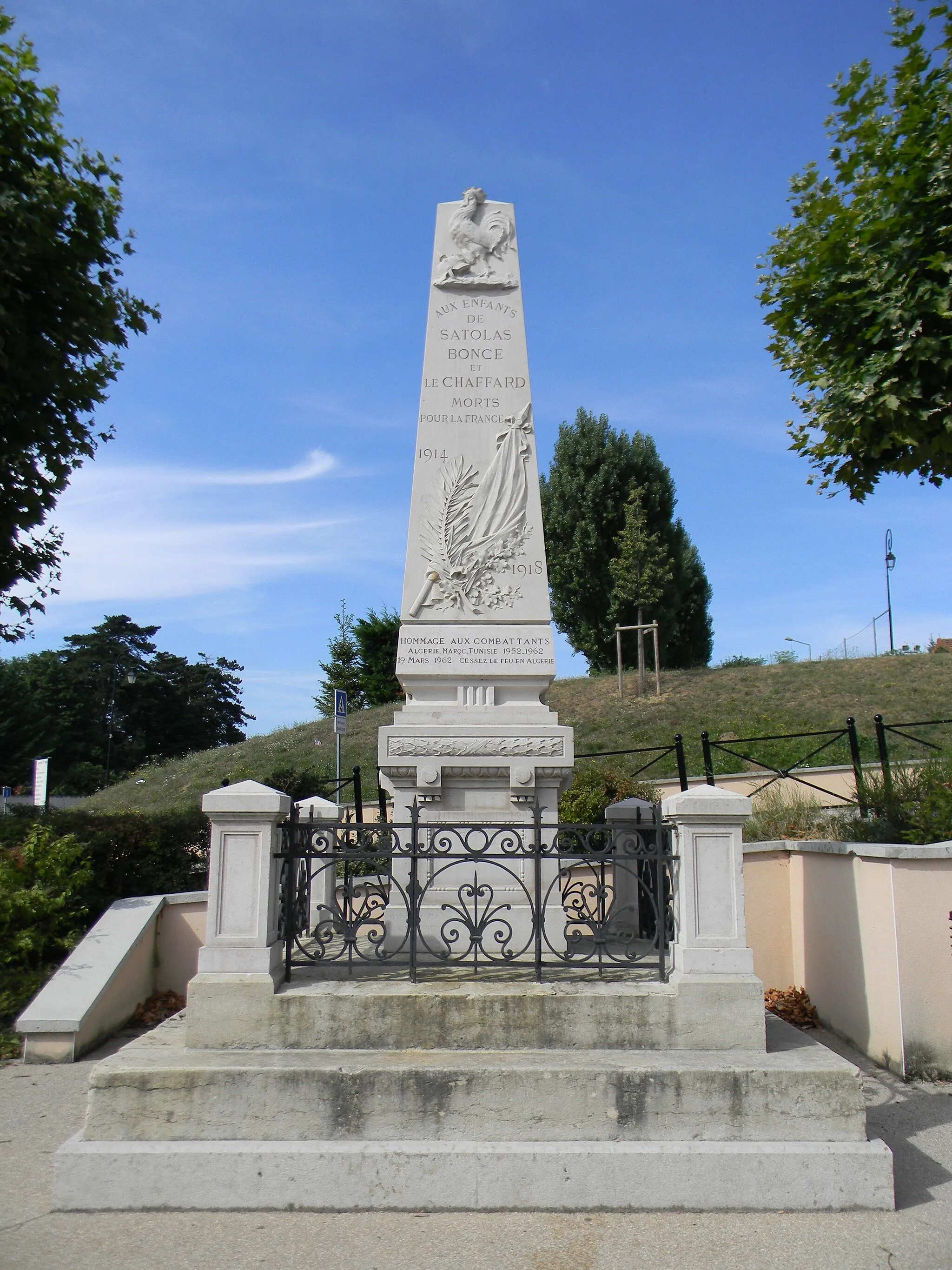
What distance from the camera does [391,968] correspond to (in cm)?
559

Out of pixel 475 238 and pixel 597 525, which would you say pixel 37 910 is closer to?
pixel 475 238

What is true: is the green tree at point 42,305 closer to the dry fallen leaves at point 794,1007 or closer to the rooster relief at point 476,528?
the rooster relief at point 476,528

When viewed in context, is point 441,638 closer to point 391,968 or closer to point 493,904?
point 493,904

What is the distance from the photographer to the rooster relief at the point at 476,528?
7.08 meters

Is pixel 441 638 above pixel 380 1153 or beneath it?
above

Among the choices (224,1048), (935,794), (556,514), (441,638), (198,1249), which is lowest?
(198,1249)

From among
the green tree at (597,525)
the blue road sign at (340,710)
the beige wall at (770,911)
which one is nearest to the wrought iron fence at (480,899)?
the beige wall at (770,911)

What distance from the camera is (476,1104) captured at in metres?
4.38

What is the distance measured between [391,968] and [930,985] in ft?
12.7

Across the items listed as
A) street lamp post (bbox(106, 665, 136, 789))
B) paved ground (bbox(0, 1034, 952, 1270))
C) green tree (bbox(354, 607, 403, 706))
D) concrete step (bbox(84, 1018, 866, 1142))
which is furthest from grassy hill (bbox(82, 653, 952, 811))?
street lamp post (bbox(106, 665, 136, 789))

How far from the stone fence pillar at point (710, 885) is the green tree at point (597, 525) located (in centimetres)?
2805

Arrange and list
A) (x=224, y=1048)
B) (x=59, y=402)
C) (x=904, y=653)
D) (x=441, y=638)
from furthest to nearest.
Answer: (x=904, y=653) < (x=59, y=402) < (x=441, y=638) < (x=224, y=1048)

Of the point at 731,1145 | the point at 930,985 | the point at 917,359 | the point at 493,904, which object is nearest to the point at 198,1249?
the point at 731,1145

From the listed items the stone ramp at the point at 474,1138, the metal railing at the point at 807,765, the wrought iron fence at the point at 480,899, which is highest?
the metal railing at the point at 807,765
